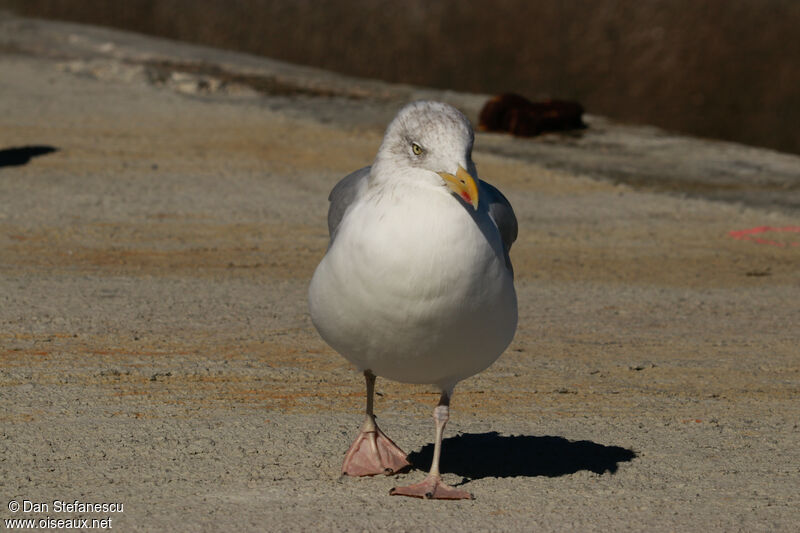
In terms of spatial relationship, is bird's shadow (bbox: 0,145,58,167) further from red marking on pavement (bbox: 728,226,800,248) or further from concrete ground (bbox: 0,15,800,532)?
red marking on pavement (bbox: 728,226,800,248)

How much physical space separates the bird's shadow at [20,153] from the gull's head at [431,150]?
10.4 metres

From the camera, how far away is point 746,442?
593 centimetres

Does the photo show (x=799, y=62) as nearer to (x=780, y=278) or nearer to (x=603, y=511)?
(x=780, y=278)

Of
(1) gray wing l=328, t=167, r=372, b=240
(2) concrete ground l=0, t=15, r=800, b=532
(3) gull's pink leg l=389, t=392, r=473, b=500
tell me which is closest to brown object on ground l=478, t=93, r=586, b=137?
(2) concrete ground l=0, t=15, r=800, b=532

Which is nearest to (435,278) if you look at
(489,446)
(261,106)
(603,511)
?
(603,511)

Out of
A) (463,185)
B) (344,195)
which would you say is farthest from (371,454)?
(463,185)

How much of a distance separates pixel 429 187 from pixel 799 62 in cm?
1552

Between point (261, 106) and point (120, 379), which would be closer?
point (120, 379)

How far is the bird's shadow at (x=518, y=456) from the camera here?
5.38 meters

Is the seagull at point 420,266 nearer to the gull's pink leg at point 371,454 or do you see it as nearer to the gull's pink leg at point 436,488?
the gull's pink leg at point 436,488

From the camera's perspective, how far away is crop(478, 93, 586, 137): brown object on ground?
1741 cm

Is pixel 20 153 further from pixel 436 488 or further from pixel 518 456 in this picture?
pixel 436 488

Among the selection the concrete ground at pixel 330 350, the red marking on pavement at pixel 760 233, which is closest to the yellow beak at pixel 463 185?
the concrete ground at pixel 330 350

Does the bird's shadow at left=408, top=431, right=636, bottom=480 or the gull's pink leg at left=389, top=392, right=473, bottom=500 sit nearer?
the gull's pink leg at left=389, top=392, right=473, bottom=500
